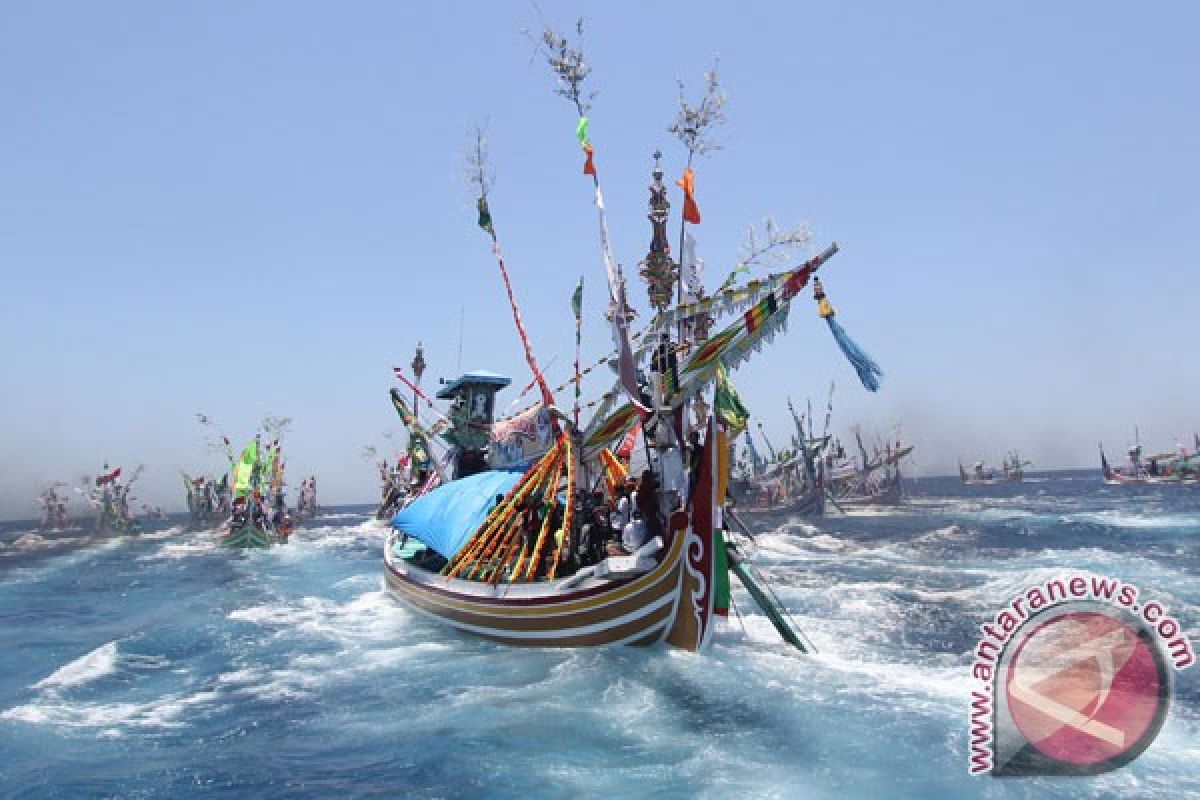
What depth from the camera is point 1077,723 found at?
32.6 ft

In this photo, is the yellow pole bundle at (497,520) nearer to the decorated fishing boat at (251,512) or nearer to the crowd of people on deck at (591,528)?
the crowd of people on deck at (591,528)

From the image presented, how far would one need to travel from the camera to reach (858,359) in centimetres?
1138

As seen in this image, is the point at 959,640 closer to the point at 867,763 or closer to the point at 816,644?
the point at 816,644

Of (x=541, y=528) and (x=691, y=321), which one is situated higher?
(x=691, y=321)

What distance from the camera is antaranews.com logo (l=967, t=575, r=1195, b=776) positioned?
717 centimetres

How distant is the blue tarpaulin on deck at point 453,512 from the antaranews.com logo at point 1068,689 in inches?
429

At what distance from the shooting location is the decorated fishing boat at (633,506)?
12359 millimetres

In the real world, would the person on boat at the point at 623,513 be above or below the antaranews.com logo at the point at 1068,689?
above

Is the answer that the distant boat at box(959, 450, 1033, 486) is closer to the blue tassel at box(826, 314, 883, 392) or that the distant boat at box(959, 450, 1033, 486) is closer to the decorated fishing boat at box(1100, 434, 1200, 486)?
the decorated fishing boat at box(1100, 434, 1200, 486)

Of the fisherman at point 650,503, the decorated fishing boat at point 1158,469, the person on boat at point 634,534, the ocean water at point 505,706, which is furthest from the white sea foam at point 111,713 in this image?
the decorated fishing boat at point 1158,469

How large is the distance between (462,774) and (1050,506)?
2802 inches

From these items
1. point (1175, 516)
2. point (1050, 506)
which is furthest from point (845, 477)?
point (1175, 516)

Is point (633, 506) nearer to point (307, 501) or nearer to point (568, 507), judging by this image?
point (568, 507)

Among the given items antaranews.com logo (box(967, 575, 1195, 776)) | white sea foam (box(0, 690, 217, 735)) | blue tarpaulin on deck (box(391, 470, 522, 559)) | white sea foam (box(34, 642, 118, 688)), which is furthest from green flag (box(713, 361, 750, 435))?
white sea foam (box(34, 642, 118, 688))
